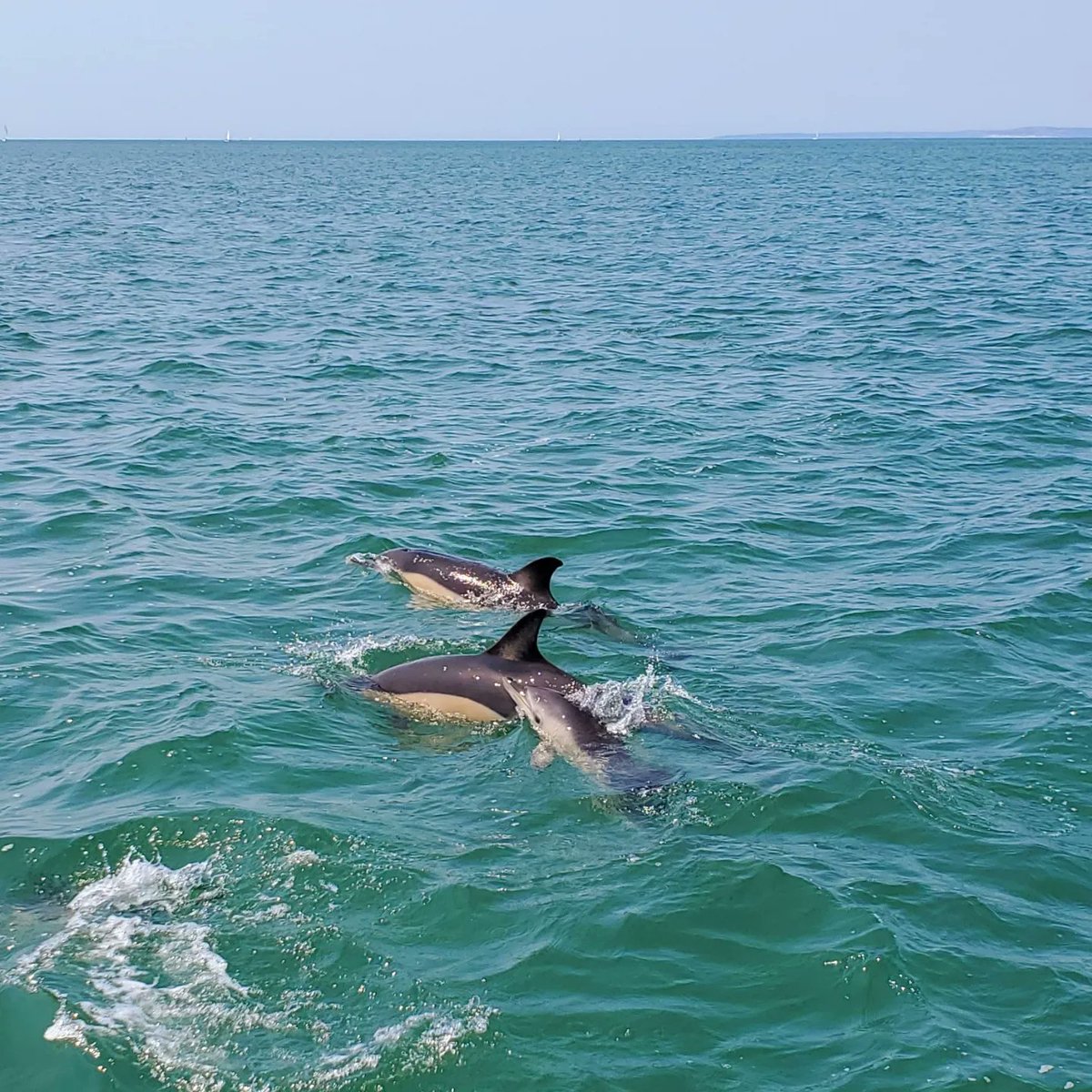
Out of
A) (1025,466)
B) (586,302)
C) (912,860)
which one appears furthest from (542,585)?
(586,302)

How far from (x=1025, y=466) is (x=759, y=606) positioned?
25.8ft

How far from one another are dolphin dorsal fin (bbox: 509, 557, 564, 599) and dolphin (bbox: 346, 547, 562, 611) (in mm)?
10

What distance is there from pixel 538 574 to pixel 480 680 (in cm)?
218

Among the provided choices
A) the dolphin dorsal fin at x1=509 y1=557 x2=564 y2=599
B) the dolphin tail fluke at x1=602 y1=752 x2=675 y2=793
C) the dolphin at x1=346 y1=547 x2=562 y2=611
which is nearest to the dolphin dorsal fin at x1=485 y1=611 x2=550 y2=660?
the dolphin dorsal fin at x1=509 y1=557 x2=564 y2=599

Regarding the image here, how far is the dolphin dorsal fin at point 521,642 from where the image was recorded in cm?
1262

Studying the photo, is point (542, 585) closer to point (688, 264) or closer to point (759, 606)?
point (759, 606)

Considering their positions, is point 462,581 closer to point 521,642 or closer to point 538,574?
point 538,574

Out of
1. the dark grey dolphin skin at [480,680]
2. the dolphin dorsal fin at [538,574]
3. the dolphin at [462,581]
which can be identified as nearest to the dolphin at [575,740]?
the dark grey dolphin skin at [480,680]

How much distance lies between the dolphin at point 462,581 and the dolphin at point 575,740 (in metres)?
2.65

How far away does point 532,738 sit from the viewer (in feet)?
39.9

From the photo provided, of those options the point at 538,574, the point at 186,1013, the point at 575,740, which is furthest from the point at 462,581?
the point at 186,1013

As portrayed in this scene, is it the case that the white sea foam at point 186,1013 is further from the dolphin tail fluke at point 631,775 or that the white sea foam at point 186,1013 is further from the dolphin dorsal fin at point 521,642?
the dolphin dorsal fin at point 521,642

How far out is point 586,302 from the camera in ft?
130

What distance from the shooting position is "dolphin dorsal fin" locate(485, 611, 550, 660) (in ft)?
41.4
